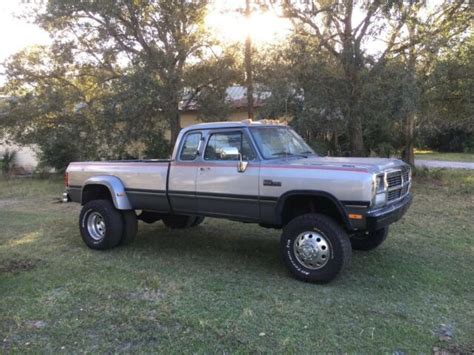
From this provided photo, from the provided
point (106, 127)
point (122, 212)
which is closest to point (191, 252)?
point (122, 212)

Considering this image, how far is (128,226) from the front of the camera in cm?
699

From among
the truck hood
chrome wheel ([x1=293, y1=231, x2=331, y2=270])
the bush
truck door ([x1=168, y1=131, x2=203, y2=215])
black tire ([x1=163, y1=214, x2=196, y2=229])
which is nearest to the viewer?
the truck hood

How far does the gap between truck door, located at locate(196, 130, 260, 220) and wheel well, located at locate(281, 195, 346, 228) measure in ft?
1.21

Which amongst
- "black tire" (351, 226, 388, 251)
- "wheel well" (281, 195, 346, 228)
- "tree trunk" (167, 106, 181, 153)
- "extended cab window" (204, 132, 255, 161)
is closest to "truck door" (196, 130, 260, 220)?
"extended cab window" (204, 132, 255, 161)

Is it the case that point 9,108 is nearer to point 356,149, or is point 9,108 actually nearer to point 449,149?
→ point 356,149

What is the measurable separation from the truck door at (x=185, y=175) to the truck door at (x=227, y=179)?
11cm

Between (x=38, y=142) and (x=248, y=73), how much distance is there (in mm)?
9658

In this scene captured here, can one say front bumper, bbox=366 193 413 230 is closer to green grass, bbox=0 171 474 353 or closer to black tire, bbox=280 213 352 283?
black tire, bbox=280 213 352 283

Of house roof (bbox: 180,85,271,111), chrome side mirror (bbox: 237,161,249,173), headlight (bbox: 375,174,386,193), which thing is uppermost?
house roof (bbox: 180,85,271,111)

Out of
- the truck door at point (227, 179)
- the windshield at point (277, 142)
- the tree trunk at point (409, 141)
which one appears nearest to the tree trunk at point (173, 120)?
the tree trunk at point (409, 141)

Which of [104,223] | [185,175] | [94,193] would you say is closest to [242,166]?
[185,175]

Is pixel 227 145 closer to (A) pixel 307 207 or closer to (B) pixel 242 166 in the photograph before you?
(B) pixel 242 166

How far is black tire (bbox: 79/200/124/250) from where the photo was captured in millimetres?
6855

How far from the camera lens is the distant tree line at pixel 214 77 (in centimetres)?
1196
